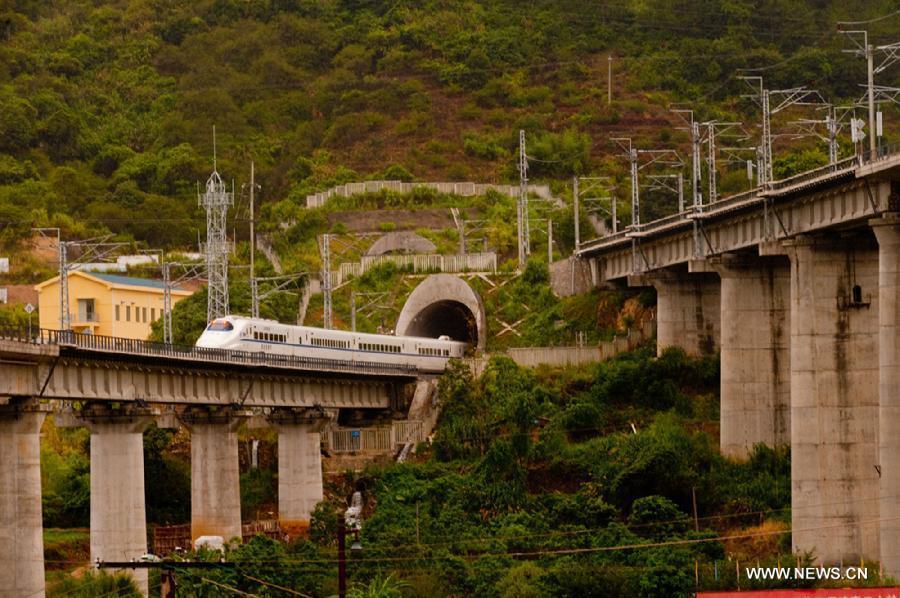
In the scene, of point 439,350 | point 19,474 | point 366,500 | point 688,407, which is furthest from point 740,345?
point 19,474

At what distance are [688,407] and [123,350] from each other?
34.1m

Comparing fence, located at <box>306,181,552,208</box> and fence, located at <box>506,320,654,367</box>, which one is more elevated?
fence, located at <box>306,181,552,208</box>

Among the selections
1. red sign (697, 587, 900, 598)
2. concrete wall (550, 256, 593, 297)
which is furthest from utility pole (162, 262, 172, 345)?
red sign (697, 587, 900, 598)

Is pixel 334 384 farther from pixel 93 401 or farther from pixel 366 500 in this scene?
pixel 93 401

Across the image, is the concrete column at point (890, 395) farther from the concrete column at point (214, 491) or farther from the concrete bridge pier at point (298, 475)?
the concrete bridge pier at point (298, 475)

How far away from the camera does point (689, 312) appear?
117 meters

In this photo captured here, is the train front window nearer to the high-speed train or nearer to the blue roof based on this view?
the high-speed train

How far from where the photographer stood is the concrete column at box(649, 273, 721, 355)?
116250mm

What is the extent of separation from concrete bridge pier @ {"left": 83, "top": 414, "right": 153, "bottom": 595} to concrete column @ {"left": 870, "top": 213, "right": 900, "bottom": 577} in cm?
2848

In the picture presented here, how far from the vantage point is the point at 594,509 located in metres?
94.7

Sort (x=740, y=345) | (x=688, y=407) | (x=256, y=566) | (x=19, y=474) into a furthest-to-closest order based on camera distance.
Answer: (x=688, y=407) < (x=740, y=345) < (x=256, y=566) < (x=19, y=474)

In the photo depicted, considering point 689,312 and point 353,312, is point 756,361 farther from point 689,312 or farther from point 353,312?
point 353,312

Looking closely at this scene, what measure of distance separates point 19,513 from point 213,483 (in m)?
22.4

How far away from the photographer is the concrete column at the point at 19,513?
75062mm
